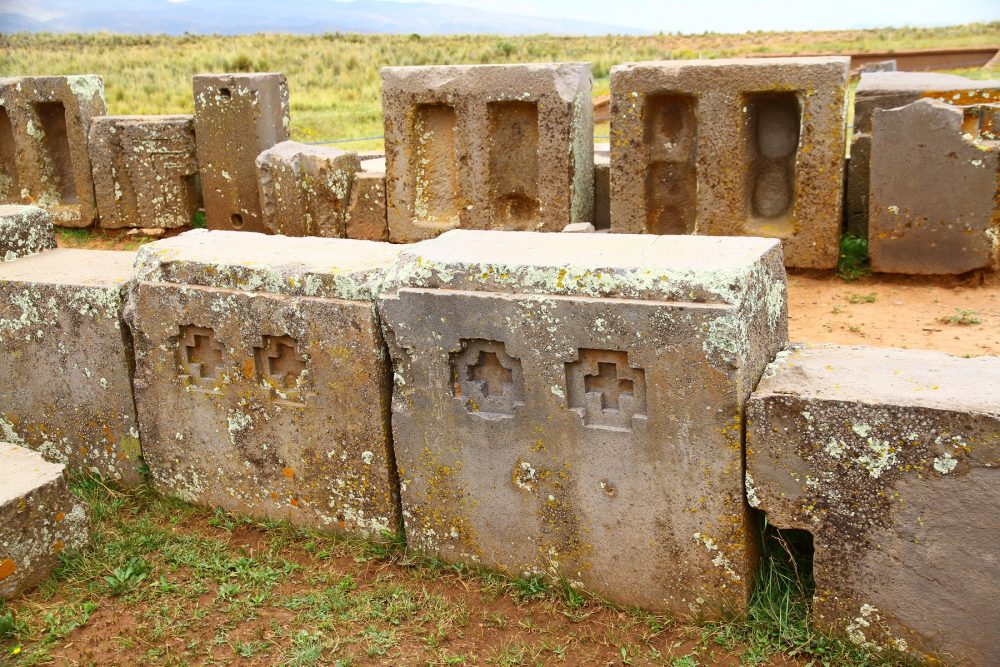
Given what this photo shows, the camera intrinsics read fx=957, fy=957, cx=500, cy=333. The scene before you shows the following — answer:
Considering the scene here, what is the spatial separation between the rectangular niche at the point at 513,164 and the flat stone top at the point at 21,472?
15.1ft

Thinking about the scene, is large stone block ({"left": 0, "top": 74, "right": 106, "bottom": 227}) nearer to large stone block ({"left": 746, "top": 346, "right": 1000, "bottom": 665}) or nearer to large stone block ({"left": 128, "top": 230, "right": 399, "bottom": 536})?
large stone block ({"left": 128, "top": 230, "right": 399, "bottom": 536})

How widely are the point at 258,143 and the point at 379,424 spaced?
251 inches

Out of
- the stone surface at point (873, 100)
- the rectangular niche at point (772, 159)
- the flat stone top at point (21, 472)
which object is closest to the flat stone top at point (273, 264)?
the flat stone top at point (21, 472)

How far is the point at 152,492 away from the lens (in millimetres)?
4074

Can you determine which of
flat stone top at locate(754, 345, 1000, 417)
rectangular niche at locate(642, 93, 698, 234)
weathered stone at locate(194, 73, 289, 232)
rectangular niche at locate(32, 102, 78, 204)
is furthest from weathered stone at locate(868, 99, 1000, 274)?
rectangular niche at locate(32, 102, 78, 204)

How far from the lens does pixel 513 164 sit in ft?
25.5

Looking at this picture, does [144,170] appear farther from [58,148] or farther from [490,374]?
[490,374]

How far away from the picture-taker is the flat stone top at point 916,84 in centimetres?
685

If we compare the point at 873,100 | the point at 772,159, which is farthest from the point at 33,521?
the point at 873,100

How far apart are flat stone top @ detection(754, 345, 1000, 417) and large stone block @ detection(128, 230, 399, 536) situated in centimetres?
140

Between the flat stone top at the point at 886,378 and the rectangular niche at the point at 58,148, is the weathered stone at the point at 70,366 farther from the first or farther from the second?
the rectangular niche at the point at 58,148

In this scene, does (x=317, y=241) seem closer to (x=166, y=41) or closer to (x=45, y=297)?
(x=45, y=297)

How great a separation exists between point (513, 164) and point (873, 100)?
9.12 ft

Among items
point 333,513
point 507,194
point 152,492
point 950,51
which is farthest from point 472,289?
point 950,51
